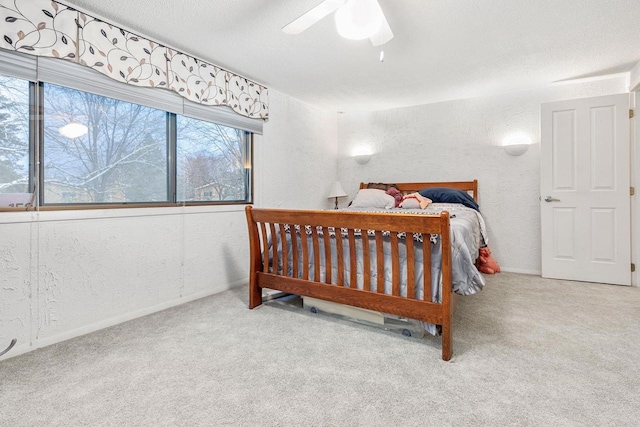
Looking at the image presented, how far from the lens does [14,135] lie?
1.77 m

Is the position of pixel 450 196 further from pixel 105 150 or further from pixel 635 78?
pixel 105 150

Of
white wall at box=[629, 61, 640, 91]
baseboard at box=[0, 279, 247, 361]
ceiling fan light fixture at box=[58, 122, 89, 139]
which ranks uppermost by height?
white wall at box=[629, 61, 640, 91]

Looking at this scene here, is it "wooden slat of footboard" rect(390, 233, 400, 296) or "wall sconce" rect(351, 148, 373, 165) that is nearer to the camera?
"wooden slat of footboard" rect(390, 233, 400, 296)

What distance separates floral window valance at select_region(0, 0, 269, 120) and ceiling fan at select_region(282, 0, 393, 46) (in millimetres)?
1216

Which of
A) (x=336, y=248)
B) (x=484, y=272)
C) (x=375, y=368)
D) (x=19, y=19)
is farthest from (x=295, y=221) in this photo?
(x=484, y=272)

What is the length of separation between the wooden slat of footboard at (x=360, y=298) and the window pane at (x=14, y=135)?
1.59 meters

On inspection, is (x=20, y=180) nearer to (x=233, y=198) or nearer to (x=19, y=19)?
(x=19, y=19)

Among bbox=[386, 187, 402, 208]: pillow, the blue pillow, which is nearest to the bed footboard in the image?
bbox=[386, 187, 402, 208]: pillow

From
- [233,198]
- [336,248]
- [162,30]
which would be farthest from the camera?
[233,198]

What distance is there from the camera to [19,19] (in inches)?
67.7

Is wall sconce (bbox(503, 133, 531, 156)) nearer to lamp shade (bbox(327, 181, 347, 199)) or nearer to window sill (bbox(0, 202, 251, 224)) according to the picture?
lamp shade (bbox(327, 181, 347, 199))

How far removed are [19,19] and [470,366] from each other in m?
3.08

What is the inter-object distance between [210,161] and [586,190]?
12.4ft

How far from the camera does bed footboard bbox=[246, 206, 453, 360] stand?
170cm
